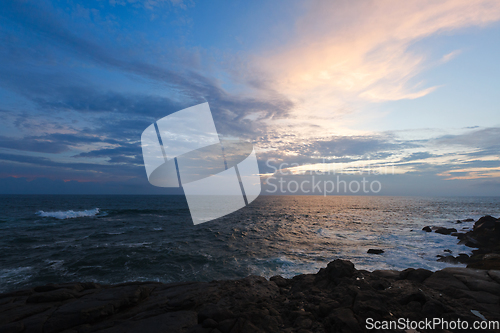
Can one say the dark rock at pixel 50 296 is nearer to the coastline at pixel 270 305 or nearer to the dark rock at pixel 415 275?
the coastline at pixel 270 305

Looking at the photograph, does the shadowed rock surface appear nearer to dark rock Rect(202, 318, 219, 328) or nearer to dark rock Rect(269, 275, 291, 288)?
dark rock Rect(202, 318, 219, 328)

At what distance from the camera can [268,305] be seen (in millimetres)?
6531

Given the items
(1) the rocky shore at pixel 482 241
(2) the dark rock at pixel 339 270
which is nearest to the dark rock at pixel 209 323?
(2) the dark rock at pixel 339 270

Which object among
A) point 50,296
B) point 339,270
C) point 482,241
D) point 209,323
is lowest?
point 482,241

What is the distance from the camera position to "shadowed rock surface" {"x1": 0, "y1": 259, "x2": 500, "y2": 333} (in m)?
5.42

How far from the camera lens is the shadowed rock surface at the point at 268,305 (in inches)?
213

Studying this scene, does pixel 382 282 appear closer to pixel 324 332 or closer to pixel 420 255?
pixel 324 332

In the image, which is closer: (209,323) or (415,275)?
(209,323)

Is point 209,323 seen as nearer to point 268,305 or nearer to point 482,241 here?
point 268,305

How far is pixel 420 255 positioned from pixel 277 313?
17047 millimetres

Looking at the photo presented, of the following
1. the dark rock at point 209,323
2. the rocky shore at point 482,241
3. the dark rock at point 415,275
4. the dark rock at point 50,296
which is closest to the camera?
the dark rock at point 209,323

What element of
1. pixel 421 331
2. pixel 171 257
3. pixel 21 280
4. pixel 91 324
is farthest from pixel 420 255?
pixel 21 280

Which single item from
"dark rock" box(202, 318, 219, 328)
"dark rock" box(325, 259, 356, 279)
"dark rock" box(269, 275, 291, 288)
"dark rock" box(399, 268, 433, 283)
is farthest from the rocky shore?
"dark rock" box(202, 318, 219, 328)

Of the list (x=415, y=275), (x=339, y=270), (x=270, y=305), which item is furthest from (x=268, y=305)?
(x=415, y=275)
